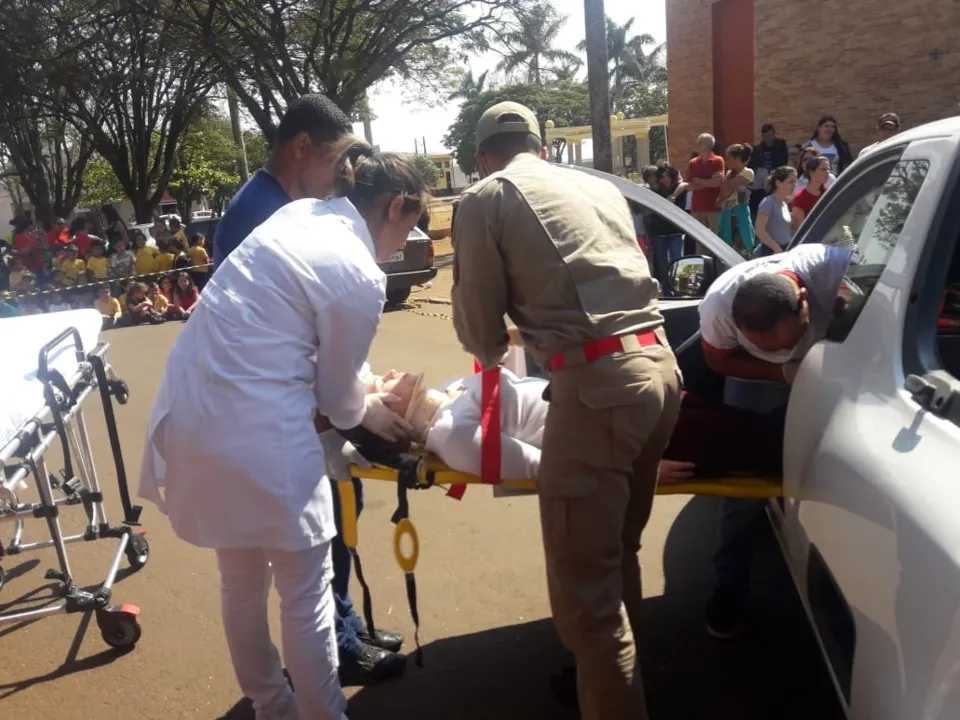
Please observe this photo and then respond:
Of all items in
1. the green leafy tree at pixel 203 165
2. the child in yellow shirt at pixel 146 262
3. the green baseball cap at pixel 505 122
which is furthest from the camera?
the green leafy tree at pixel 203 165

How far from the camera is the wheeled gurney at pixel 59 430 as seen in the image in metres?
3.07

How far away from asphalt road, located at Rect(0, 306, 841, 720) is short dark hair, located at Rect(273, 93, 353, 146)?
202 cm

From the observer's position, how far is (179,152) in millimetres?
33312

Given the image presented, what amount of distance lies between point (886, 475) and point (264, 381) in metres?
1.50

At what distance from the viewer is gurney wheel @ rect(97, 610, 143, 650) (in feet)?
11.1

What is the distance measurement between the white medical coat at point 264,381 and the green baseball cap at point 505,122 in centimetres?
62

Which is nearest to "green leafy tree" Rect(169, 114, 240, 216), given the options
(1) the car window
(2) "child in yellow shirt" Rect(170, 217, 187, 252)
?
(2) "child in yellow shirt" Rect(170, 217, 187, 252)

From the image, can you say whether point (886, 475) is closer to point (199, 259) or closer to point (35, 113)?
point (199, 259)

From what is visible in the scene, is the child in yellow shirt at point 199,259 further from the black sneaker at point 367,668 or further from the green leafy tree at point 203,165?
the green leafy tree at point 203,165

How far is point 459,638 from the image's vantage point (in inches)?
134

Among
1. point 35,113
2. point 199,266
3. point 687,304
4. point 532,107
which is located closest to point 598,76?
point 199,266

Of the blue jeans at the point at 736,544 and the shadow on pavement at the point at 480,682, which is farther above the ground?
the blue jeans at the point at 736,544

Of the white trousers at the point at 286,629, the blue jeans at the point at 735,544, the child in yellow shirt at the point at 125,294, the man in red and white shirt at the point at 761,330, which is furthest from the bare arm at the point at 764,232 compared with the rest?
the child in yellow shirt at the point at 125,294

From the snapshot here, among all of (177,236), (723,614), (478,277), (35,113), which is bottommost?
(723,614)
